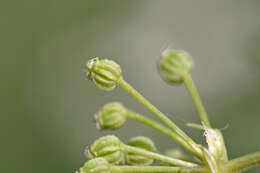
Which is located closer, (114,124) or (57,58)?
(114,124)

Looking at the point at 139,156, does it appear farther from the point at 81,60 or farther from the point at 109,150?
the point at 81,60

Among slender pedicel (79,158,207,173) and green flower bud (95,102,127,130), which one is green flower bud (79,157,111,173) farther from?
green flower bud (95,102,127,130)

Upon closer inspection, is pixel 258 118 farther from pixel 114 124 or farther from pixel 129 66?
pixel 129 66

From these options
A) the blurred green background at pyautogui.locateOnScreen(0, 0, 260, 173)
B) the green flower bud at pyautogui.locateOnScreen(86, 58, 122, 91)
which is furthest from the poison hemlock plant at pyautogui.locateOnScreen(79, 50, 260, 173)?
the blurred green background at pyautogui.locateOnScreen(0, 0, 260, 173)

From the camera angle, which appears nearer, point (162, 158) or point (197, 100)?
point (162, 158)

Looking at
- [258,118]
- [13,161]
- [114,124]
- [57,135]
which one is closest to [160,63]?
[114,124]

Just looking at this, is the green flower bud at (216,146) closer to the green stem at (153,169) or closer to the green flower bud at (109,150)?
the green stem at (153,169)

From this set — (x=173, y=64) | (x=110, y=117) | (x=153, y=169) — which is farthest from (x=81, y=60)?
(x=153, y=169)

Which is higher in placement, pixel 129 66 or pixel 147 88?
pixel 129 66
